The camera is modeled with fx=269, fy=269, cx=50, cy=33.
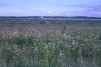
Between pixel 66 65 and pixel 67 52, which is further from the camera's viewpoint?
pixel 67 52

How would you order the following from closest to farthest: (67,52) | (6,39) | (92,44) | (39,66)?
(39,66), (67,52), (92,44), (6,39)

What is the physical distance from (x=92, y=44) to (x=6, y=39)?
189 inches

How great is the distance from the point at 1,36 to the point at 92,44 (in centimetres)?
542

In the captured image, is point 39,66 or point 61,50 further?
point 61,50

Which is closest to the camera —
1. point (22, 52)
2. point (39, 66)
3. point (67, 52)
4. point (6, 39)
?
point (39, 66)

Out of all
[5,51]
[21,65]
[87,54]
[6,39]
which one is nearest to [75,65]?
[21,65]

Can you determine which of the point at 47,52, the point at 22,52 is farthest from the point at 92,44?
the point at 22,52

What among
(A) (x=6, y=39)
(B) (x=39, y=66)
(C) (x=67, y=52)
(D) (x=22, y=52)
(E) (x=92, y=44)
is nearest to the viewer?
(B) (x=39, y=66)

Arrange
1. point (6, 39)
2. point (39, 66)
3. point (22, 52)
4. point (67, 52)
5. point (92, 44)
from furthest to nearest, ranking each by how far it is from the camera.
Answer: point (6, 39) < point (92, 44) < point (67, 52) < point (22, 52) < point (39, 66)

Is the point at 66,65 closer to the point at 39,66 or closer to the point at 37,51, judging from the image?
the point at 39,66

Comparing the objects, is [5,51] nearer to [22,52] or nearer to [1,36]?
[22,52]

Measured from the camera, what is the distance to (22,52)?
11.1 meters

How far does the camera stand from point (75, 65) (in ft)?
32.0

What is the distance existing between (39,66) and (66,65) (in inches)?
42.0
